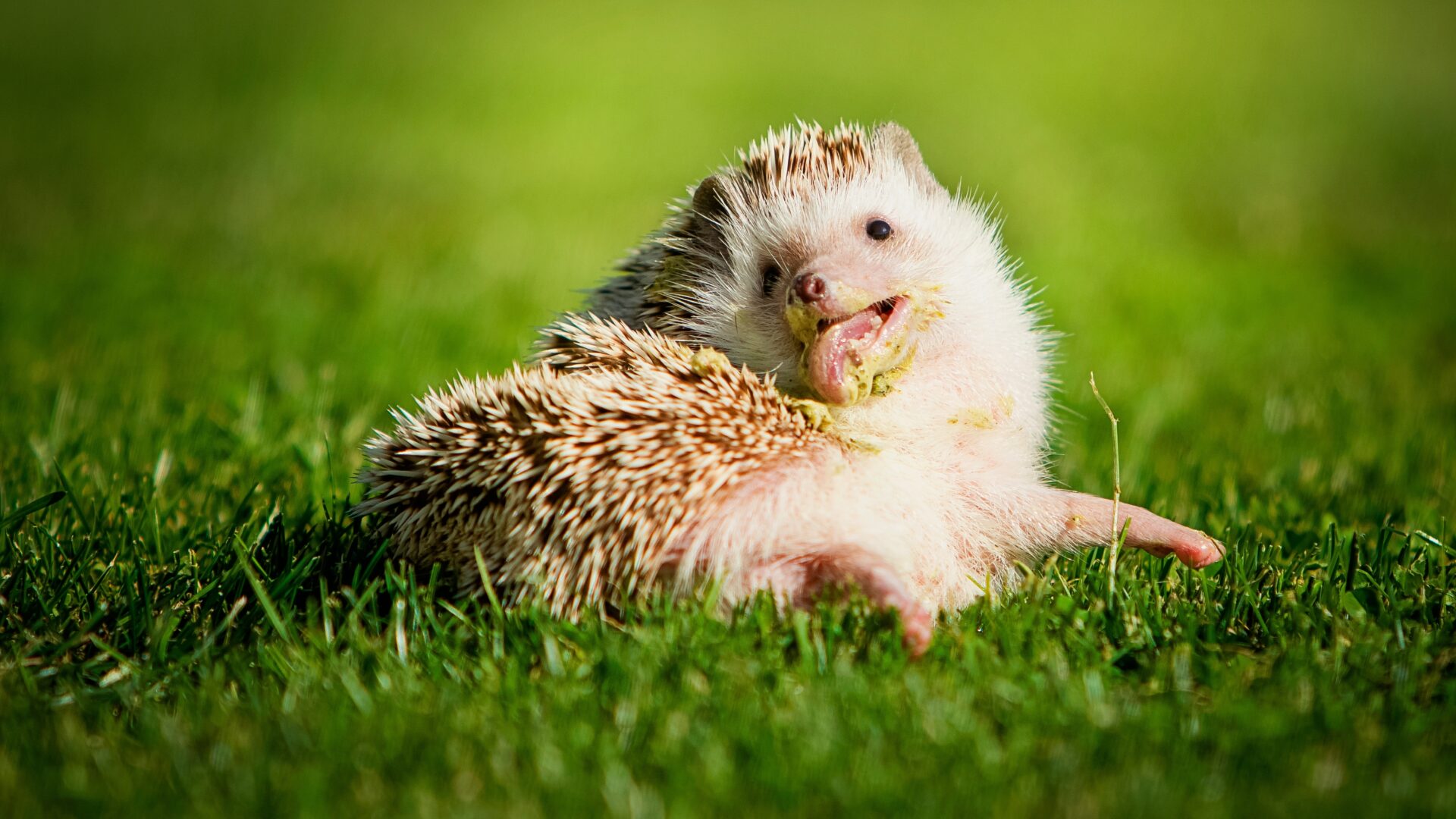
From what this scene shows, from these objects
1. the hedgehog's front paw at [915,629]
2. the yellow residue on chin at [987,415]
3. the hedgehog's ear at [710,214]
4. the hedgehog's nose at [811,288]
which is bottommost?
the hedgehog's front paw at [915,629]

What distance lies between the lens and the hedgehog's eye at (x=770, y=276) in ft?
11.6

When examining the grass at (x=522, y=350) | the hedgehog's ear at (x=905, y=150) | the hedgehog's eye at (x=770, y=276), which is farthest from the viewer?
the hedgehog's ear at (x=905, y=150)

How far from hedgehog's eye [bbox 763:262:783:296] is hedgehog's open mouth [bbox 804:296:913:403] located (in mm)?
297

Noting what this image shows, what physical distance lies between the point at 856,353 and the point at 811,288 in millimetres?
197

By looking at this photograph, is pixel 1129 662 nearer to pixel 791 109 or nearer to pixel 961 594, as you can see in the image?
pixel 961 594

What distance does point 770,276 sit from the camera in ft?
11.7

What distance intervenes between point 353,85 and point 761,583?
451 inches

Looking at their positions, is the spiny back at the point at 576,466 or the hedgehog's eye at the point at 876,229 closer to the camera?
the spiny back at the point at 576,466

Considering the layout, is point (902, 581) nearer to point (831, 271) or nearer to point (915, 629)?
point (915, 629)

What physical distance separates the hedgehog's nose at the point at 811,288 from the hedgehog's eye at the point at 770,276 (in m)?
0.30

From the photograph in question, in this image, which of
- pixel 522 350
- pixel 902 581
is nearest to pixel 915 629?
pixel 902 581

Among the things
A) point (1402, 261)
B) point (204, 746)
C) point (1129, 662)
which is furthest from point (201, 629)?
point (1402, 261)

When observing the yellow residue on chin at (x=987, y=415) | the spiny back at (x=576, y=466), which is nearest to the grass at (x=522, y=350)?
the spiny back at (x=576, y=466)

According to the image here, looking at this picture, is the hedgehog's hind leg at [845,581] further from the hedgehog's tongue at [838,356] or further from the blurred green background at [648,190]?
the blurred green background at [648,190]
